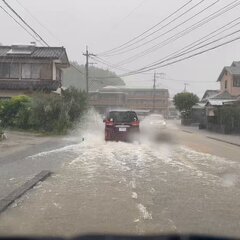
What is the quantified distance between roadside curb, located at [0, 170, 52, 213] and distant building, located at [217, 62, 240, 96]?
5232 cm

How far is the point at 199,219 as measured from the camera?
26.2ft

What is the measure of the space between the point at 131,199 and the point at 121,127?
16316mm

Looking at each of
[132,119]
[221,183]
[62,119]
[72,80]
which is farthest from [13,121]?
[72,80]

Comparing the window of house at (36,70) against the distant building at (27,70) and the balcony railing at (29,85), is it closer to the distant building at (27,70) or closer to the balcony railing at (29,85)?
the distant building at (27,70)

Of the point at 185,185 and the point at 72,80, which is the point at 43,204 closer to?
the point at 185,185

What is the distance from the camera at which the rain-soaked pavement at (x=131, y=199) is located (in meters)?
7.45

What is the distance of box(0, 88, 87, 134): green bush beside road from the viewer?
32.0 m

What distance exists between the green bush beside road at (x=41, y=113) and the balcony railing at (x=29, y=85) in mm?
11341

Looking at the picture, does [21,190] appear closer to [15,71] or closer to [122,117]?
[122,117]

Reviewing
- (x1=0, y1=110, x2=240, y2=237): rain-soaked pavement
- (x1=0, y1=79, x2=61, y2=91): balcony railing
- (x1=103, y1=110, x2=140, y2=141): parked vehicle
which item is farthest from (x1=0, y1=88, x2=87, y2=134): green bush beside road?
(x1=0, y1=110, x2=240, y2=237): rain-soaked pavement

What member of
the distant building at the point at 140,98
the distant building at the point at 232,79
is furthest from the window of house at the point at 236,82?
the distant building at the point at 140,98

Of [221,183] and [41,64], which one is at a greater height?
[41,64]

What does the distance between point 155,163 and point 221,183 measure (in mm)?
4499

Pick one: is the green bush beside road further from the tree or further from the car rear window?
the tree
